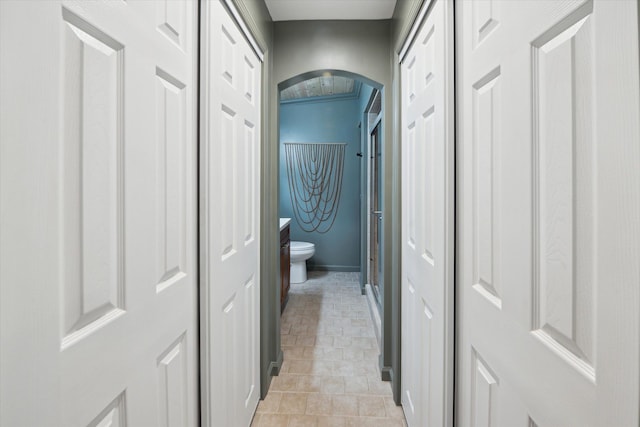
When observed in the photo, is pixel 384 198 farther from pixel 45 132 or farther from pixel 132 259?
pixel 45 132

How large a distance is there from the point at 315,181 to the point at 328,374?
329cm

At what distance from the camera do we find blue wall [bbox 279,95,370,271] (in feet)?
16.6

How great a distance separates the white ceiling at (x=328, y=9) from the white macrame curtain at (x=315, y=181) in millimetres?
2908

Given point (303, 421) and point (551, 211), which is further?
point (303, 421)

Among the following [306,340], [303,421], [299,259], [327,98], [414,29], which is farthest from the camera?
[327,98]

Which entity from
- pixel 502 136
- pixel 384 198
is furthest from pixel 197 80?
pixel 384 198

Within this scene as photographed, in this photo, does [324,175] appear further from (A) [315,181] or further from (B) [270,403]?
(B) [270,403]

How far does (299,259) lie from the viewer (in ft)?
14.1

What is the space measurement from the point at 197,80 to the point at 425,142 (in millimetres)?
937

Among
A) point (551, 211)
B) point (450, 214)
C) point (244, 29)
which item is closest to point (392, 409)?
point (450, 214)

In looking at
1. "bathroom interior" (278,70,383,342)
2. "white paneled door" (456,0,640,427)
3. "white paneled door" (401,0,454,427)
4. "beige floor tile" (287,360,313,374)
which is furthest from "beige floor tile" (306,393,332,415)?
"bathroom interior" (278,70,383,342)

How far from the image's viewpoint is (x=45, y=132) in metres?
0.53

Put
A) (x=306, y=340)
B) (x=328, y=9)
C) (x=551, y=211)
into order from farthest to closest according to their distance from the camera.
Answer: (x=306, y=340) → (x=328, y=9) → (x=551, y=211)

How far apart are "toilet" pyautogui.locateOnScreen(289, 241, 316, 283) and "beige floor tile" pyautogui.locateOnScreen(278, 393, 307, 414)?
7.51 feet
